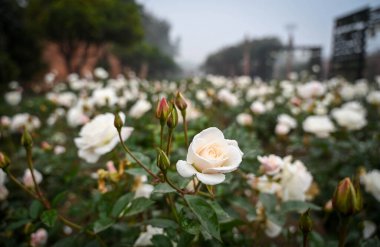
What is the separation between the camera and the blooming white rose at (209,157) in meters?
0.46

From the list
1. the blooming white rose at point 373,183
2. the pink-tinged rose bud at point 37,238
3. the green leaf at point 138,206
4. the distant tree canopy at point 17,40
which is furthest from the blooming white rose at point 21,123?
the distant tree canopy at point 17,40

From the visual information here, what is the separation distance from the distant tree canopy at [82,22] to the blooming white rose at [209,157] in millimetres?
12023

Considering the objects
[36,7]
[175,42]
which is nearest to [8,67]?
[36,7]

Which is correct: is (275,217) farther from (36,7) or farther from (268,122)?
(36,7)

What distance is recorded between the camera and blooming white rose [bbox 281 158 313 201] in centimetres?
82

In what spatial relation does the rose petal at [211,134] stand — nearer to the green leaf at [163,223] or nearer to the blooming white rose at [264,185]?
the green leaf at [163,223]

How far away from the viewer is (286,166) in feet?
2.70

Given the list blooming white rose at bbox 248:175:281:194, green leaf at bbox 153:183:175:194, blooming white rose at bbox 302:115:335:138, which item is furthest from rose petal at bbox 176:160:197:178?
blooming white rose at bbox 302:115:335:138

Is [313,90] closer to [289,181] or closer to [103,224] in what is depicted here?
[289,181]

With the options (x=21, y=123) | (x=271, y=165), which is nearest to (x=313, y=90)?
(x=271, y=165)

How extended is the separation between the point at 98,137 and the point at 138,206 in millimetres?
195

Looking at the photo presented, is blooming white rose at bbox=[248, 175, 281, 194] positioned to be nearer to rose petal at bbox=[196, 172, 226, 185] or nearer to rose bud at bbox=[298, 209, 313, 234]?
rose bud at bbox=[298, 209, 313, 234]

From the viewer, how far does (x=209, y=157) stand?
477mm

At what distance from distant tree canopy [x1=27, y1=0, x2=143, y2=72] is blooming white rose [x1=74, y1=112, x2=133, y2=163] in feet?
38.4
